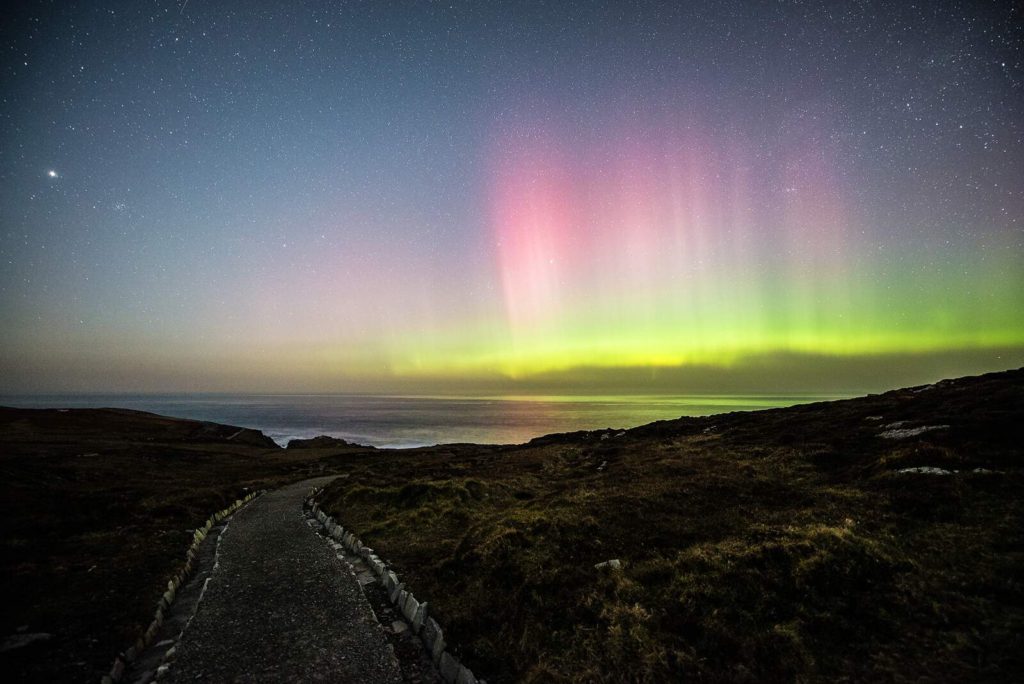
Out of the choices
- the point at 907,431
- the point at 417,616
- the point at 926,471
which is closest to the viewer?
the point at 417,616

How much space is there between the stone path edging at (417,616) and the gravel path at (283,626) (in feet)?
2.93

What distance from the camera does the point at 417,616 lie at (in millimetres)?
12227

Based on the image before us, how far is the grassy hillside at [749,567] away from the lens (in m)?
8.97

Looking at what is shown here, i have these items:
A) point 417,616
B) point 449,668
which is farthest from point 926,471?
point 417,616

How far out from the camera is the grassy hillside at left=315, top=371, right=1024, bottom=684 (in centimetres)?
897

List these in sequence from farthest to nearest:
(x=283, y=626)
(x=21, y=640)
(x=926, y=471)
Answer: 1. (x=926, y=471)
2. (x=283, y=626)
3. (x=21, y=640)

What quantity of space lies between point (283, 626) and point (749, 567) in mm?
12693

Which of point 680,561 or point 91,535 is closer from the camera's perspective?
point 680,561

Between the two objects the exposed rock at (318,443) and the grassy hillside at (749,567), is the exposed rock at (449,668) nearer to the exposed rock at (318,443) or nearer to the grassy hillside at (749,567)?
the grassy hillside at (749,567)

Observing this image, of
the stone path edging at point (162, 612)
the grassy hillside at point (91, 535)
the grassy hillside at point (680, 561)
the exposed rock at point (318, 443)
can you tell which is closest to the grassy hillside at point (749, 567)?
the grassy hillside at point (680, 561)

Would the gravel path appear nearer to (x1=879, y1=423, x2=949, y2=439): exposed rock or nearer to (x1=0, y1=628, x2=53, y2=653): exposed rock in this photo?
(x1=0, y1=628, x2=53, y2=653): exposed rock

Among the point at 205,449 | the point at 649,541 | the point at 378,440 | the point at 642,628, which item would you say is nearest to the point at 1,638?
the point at 642,628

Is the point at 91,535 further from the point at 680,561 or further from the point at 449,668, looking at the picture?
the point at 680,561

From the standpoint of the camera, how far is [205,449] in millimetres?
71938
